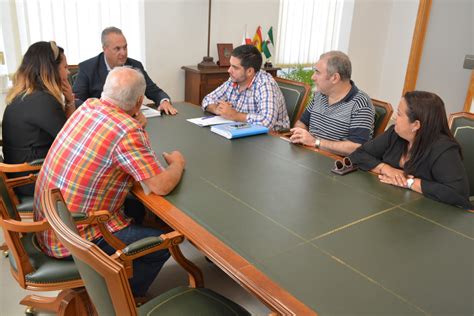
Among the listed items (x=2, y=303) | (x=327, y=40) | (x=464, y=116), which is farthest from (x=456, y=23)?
(x=2, y=303)

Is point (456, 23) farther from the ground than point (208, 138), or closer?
farther from the ground

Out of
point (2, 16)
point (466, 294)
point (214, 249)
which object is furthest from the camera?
point (2, 16)

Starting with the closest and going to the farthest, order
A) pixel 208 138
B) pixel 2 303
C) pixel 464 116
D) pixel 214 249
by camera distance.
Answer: pixel 214 249 → pixel 2 303 → pixel 464 116 → pixel 208 138

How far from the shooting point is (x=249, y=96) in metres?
2.80

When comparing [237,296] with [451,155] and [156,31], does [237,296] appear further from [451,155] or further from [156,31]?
[156,31]

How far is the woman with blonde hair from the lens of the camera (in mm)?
2000

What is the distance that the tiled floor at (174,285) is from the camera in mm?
1940

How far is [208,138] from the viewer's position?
7.34 ft

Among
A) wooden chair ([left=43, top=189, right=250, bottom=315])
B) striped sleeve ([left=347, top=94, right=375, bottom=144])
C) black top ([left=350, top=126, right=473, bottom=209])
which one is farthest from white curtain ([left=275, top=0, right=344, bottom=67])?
wooden chair ([left=43, top=189, right=250, bottom=315])

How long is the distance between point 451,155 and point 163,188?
46.3 inches

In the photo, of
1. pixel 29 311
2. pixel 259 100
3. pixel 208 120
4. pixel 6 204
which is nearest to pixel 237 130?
pixel 208 120

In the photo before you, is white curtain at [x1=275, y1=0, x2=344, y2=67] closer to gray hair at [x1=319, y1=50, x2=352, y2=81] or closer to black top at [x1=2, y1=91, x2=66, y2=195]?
gray hair at [x1=319, y1=50, x2=352, y2=81]

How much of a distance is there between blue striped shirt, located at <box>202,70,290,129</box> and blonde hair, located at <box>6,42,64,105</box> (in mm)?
1073

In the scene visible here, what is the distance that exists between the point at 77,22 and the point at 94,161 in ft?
8.16
